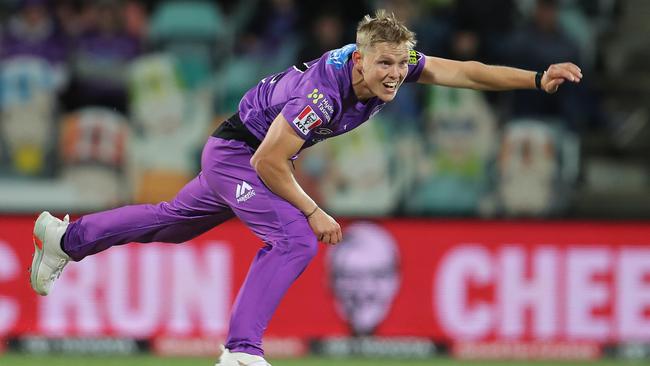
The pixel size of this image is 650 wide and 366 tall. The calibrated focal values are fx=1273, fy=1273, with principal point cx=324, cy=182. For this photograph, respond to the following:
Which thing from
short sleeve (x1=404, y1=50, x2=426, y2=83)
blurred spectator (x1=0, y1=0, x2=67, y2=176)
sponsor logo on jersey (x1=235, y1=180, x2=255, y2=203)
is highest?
blurred spectator (x1=0, y1=0, x2=67, y2=176)

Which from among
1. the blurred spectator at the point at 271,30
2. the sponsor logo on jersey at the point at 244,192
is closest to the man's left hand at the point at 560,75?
the sponsor logo on jersey at the point at 244,192

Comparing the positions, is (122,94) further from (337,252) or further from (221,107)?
(337,252)

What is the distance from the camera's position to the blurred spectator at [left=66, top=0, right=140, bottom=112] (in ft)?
39.2

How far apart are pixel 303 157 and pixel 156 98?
5.09 ft

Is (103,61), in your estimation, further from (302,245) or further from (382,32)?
(382,32)

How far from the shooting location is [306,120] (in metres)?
6.53

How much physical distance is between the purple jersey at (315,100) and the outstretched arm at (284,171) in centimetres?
6

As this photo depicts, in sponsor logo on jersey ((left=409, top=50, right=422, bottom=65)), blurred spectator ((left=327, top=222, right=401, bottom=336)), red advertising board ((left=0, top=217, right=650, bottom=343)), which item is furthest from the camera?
blurred spectator ((left=327, top=222, right=401, bottom=336))

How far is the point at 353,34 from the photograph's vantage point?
12.2 metres

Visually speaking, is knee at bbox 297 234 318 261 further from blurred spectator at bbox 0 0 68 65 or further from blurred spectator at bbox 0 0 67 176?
blurred spectator at bbox 0 0 68 65

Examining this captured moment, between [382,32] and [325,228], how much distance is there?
1058 millimetres

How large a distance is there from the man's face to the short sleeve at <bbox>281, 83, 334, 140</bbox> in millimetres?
233

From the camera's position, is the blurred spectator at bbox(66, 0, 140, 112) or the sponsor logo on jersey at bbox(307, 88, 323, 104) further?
the blurred spectator at bbox(66, 0, 140, 112)

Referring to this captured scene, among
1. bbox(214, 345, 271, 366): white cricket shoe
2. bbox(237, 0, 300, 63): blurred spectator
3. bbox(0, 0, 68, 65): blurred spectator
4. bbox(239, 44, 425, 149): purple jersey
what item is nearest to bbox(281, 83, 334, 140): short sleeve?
bbox(239, 44, 425, 149): purple jersey
